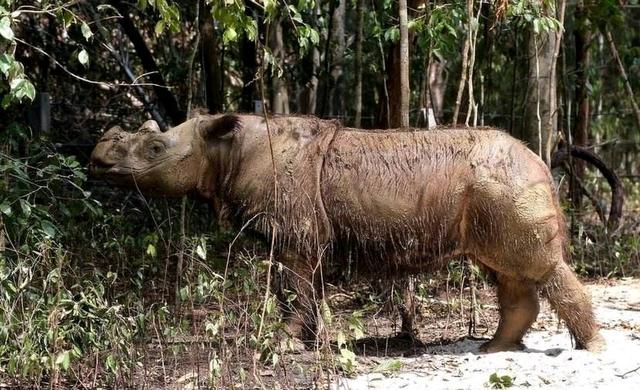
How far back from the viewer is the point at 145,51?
10.8 metres

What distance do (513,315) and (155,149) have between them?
2562 mm

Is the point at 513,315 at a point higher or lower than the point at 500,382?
higher

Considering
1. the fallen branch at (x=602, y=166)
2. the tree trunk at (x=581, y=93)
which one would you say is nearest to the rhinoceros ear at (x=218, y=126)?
the fallen branch at (x=602, y=166)

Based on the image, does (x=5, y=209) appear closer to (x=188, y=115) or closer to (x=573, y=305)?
(x=188, y=115)

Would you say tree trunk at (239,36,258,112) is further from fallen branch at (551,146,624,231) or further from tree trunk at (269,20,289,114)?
fallen branch at (551,146,624,231)

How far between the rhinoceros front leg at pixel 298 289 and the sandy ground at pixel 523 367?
511 millimetres

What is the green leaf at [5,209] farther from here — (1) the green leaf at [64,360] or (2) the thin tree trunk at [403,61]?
(2) the thin tree trunk at [403,61]

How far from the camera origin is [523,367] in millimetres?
6230

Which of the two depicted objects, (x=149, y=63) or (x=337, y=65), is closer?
(x=149, y=63)

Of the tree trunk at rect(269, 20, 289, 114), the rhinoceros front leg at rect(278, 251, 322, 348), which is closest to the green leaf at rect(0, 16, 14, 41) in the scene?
the rhinoceros front leg at rect(278, 251, 322, 348)

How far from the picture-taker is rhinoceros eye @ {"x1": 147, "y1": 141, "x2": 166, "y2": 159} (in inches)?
259

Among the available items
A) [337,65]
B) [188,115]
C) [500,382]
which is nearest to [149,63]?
[337,65]

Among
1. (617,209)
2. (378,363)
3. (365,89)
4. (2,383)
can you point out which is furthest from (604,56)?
(2,383)

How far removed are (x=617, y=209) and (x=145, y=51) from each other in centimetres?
525
